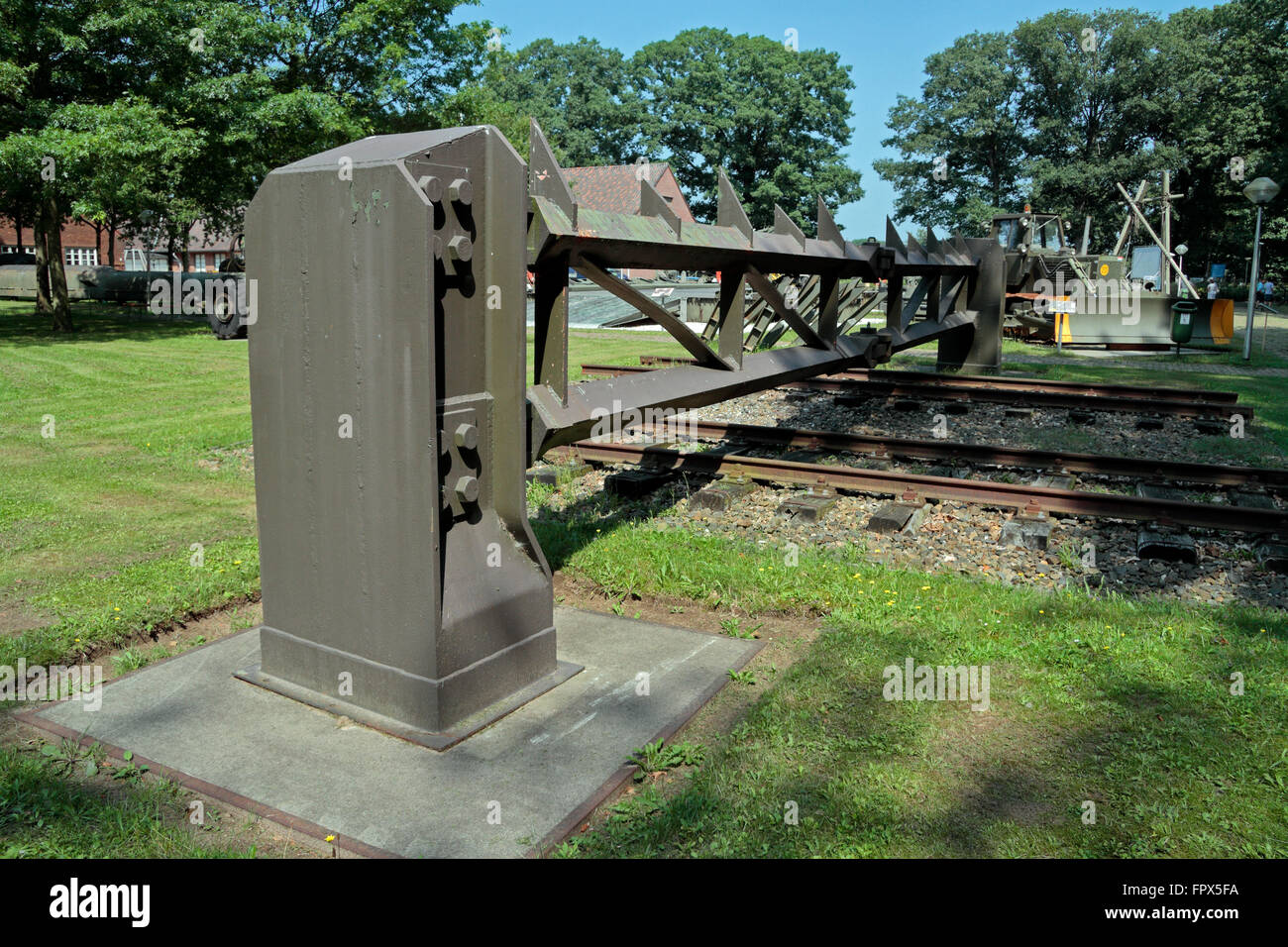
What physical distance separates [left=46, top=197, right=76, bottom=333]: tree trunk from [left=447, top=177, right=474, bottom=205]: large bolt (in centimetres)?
2348

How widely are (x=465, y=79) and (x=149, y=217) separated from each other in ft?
69.3

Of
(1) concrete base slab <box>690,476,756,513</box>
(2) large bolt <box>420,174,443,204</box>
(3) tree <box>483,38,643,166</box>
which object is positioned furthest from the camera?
(3) tree <box>483,38,643,166</box>

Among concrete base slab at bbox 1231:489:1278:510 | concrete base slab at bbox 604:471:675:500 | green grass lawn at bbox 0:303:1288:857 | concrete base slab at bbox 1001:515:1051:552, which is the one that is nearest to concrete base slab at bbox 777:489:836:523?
green grass lawn at bbox 0:303:1288:857

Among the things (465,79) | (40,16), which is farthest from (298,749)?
(465,79)

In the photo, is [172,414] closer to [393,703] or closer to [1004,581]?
[393,703]

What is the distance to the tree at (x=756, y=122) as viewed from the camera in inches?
2790

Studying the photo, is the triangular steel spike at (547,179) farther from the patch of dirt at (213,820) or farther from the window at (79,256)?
the window at (79,256)

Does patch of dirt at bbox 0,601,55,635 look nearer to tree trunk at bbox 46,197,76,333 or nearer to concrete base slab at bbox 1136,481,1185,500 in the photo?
concrete base slab at bbox 1136,481,1185,500

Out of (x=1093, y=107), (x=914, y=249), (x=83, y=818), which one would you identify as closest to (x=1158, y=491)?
(x=914, y=249)

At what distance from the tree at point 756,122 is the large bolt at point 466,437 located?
225 ft

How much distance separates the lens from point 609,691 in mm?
3879

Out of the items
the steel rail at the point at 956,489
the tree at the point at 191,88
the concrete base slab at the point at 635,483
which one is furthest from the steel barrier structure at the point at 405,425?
the tree at the point at 191,88

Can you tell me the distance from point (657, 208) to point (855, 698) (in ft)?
8.74

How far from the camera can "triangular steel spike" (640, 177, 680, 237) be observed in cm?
478
